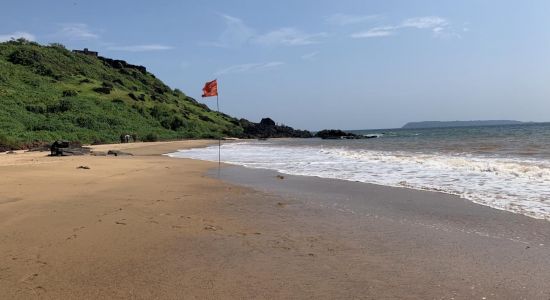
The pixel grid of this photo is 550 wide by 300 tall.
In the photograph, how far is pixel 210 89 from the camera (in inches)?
786

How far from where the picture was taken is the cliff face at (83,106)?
40.8 meters

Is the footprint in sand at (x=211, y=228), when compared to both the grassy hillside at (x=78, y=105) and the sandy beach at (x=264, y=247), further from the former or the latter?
the grassy hillside at (x=78, y=105)

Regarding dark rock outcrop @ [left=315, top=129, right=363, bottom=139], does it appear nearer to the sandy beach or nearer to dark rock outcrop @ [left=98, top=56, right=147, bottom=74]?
dark rock outcrop @ [left=98, top=56, right=147, bottom=74]

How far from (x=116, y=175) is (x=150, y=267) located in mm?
9370

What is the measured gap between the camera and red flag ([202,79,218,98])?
1986 cm

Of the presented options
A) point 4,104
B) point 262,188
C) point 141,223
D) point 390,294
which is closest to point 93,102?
point 4,104

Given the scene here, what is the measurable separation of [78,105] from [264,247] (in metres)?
51.2

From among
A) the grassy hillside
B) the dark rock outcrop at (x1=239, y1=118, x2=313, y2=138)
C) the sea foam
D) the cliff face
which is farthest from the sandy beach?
the dark rock outcrop at (x1=239, y1=118, x2=313, y2=138)

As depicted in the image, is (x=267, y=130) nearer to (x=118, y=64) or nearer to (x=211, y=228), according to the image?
(x=118, y=64)

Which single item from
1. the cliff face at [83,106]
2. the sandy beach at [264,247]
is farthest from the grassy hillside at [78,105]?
the sandy beach at [264,247]

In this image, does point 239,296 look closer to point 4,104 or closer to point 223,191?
point 223,191

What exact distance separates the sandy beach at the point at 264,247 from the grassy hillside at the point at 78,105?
77.3ft

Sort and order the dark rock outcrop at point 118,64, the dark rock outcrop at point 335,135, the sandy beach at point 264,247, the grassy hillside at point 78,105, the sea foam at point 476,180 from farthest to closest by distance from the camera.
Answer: the dark rock outcrop at point 118,64 → the dark rock outcrop at point 335,135 → the grassy hillside at point 78,105 → the sea foam at point 476,180 → the sandy beach at point 264,247

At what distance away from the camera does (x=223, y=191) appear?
34.2 feet
